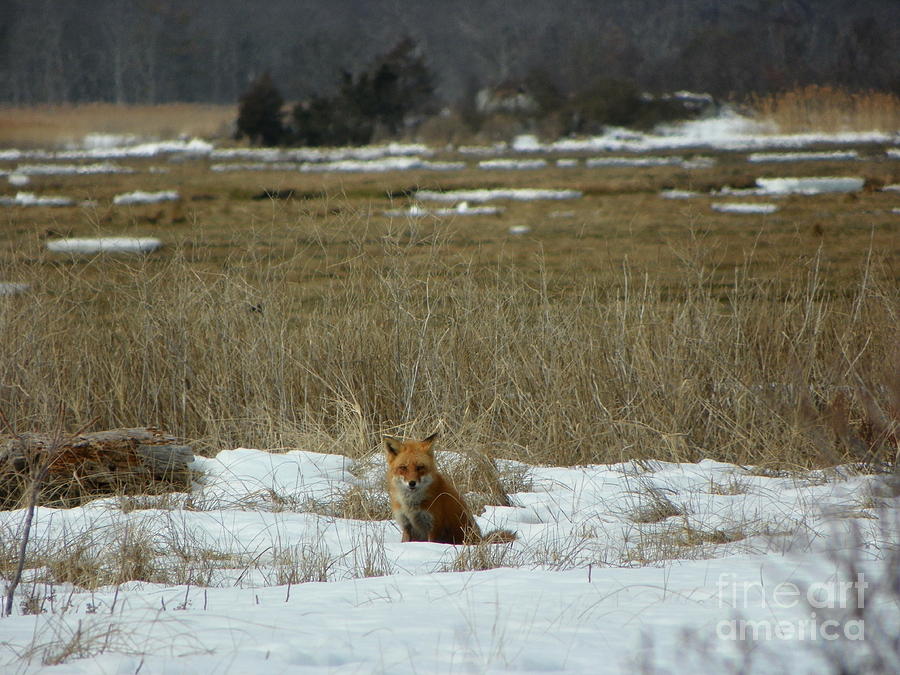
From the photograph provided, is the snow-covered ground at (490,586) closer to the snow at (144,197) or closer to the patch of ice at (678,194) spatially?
the patch of ice at (678,194)

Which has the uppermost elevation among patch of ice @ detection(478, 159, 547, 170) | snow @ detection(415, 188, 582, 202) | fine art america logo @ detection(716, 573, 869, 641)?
patch of ice @ detection(478, 159, 547, 170)

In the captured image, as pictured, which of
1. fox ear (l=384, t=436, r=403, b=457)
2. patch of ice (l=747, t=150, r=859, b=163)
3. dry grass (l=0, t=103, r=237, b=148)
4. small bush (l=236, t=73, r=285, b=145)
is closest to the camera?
fox ear (l=384, t=436, r=403, b=457)

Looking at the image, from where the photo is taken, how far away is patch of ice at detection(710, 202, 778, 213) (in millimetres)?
18497

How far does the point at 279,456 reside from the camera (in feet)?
21.2

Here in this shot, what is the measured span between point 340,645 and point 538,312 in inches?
231

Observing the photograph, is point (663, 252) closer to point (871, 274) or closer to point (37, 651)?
point (871, 274)

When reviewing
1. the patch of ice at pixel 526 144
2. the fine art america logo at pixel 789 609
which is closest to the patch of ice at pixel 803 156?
the patch of ice at pixel 526 144

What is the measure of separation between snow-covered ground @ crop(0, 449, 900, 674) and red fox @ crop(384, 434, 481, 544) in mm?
189

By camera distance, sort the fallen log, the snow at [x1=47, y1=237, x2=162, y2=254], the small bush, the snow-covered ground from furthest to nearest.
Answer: the small bush
the snow at [x1=47, y1=237, x2=162, y2=254]
the fallen log
the snow-covered ground

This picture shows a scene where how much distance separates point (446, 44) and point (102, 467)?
2503cm

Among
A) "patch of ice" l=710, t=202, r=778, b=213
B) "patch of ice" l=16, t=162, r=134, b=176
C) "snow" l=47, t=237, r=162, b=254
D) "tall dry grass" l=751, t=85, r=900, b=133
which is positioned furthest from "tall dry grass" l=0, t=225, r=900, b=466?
"tall dry grass" l=751, t=85, r=900, b=133

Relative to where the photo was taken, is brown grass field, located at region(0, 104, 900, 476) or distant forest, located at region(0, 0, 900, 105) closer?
brown grass field, located at region(0, 104, 900, 476)

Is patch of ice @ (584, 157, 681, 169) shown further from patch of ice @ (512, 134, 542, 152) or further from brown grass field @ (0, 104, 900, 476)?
brown grass field @ (0, 104, 900, 476)

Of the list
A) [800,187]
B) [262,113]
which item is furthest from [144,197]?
[800,187]
